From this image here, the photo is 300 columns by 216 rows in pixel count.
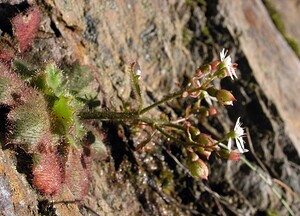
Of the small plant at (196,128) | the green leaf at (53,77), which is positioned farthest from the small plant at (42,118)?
the small plant at (196,128)

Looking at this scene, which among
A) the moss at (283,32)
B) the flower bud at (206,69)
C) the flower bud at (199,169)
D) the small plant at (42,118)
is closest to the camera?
the small plant at (42,118)

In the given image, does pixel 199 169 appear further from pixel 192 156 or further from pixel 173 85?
pixel 173 85

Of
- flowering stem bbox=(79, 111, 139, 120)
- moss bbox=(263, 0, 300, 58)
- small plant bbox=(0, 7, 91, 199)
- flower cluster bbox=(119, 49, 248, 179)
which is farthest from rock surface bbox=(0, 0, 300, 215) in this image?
moss bbox=(263, 0, 300, 58)

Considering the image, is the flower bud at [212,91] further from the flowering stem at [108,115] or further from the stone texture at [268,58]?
the stone texture at [268,58]

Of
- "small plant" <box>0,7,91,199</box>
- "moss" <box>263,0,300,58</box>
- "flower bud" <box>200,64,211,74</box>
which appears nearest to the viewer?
"small plant" <box>0,7,91,199</box>

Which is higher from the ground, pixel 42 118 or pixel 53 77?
pixel 53 77

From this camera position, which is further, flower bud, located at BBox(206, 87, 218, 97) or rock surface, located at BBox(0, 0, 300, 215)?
rock surface, located at BBox(0, 0, 300, 215)

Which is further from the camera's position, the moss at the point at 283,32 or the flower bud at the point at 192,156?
the moss at the point at 283,32

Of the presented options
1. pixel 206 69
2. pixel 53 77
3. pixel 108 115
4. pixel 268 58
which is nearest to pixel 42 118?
pixel 53 77

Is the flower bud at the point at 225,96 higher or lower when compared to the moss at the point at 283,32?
lower

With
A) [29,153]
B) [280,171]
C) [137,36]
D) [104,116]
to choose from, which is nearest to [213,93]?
[104,116]

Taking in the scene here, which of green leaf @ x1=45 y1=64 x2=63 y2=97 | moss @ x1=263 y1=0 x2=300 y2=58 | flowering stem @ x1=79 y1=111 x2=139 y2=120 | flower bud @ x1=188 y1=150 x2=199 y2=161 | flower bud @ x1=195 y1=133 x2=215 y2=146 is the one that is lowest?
flower bud @ x1=188 y1=150 x2=199 y2=161

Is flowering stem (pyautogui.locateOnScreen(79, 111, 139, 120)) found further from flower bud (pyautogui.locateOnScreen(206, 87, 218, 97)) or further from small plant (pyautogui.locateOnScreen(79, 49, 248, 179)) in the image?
flower bud (pyautogui.locateOnScreen(206, 87, 218, 97))
